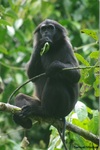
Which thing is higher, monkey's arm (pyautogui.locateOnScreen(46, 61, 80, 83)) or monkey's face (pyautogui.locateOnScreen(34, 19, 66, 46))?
monkey's face (pyautogui.locateOnScreen(34, 19, 66, 46))

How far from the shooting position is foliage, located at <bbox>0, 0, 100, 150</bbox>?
4430 mm

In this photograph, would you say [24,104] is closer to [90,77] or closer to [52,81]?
[52,81]

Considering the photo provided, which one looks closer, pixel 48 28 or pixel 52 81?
pixel 52 81

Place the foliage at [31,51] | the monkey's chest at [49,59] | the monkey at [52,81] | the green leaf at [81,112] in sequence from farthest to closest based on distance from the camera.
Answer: the monkey's chest at [49,59]
the monkey at [52,81]
the foliage at [31,51]
the green leaf at [81,112]

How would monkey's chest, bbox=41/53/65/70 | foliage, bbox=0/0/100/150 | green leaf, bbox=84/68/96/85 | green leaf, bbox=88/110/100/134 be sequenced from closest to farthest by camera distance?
green leaf, bbox=84/68/96/85 → green leaf, bbox=88/110/100/134 → foliage, bbox=0/0/100/150 → monkey's chest, bbox=41/53/65/70

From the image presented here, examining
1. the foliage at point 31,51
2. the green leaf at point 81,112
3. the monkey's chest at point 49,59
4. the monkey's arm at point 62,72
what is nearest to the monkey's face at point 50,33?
the monkey's chest at point 49,59

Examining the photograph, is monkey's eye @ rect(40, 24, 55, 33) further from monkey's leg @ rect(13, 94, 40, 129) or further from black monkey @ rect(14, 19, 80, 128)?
monkey's leg @ rect(13, 94, 40, 129)

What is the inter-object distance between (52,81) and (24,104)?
360mm

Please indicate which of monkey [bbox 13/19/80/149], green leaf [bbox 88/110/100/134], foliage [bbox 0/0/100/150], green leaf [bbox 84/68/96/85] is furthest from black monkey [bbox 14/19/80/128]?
green leaf [bbox 84/68/96/85]

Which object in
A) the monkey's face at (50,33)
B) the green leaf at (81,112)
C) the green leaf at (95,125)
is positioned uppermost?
the monkey's face at (50,33)

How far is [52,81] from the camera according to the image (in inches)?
182

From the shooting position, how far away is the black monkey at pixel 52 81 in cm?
455

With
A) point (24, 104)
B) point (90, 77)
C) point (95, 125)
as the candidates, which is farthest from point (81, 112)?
point (24, 104)

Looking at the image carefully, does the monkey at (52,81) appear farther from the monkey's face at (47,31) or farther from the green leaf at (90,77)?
the green leaf at (90,77)
